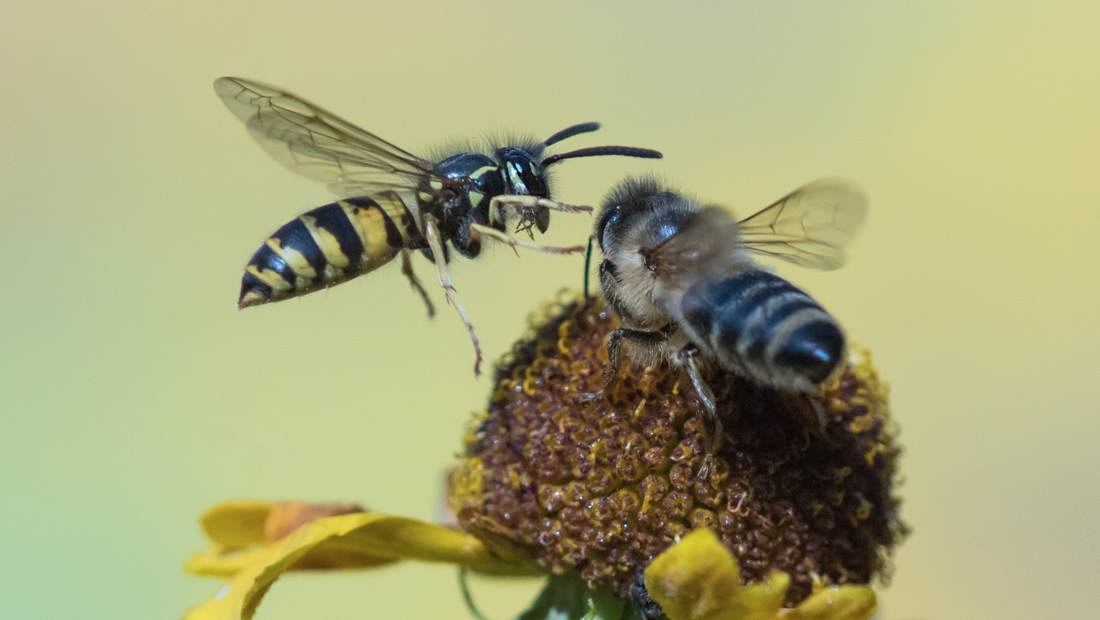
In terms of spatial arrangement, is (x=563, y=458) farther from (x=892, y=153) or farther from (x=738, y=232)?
(x=892, y=153)

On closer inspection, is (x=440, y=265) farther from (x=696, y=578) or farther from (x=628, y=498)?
(x=696, y=578)

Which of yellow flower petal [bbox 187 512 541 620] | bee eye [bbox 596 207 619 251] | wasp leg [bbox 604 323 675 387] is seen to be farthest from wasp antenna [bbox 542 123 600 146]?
yellow flower petal [bbox 187 512 541 620]

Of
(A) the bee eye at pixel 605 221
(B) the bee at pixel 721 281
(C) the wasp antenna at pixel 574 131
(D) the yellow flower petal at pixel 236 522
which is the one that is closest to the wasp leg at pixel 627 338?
(B) the bee at pixel 721 281

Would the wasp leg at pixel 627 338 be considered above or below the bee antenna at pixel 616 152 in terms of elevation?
below

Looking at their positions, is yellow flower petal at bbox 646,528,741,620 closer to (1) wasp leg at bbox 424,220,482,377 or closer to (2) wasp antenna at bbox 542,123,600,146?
(1) wasp leg at bbox 424,220,482,377

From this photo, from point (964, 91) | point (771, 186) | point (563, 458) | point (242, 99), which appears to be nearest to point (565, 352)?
point (563, 458)

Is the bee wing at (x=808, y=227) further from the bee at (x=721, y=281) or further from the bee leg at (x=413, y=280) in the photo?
the bee leg at (x=413, y=280)
